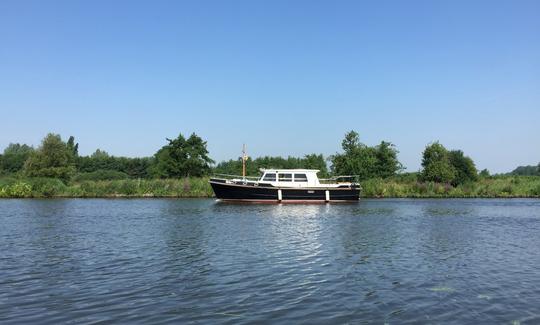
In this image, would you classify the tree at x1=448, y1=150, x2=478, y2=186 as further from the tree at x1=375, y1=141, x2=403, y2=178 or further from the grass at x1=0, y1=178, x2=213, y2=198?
the grass at x1=0, y1=178, x2=213, y2=198

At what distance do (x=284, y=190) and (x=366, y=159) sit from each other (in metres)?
28.8

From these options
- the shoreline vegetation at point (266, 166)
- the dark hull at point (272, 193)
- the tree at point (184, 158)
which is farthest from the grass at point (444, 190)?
the tree at point (184, 158)

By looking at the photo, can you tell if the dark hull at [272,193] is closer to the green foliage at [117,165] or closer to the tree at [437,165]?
the tree at [437,165]

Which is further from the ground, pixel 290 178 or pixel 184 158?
pixel 184 158

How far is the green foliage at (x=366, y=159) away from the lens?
73750 mm

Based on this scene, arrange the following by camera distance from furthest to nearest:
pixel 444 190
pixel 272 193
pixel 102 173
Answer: pixel 102 173, pixel 444 190, pixel 272 193

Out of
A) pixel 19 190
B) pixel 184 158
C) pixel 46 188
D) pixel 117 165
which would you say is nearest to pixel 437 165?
pixel 184 158

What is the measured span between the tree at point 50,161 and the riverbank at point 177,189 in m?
8.29

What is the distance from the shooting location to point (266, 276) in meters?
12.6

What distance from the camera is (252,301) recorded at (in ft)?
33.2

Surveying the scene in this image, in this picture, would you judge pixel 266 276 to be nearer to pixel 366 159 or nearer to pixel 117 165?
pixel 366 159

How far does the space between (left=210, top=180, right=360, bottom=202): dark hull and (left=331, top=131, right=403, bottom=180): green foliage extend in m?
23.9

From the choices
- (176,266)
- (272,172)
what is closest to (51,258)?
(176,266)

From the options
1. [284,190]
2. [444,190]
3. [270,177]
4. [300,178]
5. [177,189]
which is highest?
[270,177]
